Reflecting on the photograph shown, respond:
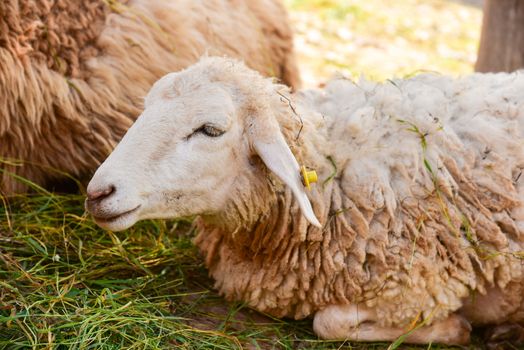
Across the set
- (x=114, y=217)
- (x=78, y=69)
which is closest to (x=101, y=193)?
(x=114, y=217)

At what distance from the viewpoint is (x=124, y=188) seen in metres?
2.64

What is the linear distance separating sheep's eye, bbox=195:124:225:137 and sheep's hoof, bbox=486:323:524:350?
1.43 metres

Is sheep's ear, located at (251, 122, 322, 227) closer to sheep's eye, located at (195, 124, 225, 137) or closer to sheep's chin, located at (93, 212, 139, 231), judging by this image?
sheep's eye, located at (195, 124, 225, 137)

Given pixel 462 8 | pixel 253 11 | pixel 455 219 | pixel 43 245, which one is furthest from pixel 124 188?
pixel 462 8

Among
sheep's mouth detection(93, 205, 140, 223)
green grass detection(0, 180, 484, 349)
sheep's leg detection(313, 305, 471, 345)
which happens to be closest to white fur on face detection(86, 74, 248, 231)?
sheep's mouth detection(93, 205, 140, 223)

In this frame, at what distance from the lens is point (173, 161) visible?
9.02 feet

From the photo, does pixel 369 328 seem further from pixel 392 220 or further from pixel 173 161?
pixel 173 161

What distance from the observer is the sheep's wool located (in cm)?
304

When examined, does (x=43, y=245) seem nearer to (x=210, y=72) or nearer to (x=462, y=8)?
(x=210, y=72)

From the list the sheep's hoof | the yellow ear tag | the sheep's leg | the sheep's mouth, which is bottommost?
the sheep's hoof

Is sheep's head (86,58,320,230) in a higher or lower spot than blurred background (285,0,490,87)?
higher

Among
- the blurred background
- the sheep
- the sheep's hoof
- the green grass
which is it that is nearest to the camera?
the green grass

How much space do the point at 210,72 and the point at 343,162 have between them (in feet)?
2.08

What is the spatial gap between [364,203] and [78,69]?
5.66 ft
